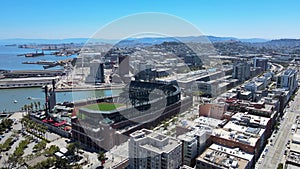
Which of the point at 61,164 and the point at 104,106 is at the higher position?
the point at 104,106

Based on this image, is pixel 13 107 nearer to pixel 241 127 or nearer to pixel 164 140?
pixel 164 140

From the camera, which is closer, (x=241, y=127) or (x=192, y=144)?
(x=192, y=144)

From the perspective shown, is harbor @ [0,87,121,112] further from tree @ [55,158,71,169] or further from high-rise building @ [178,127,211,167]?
high-rise building @ [178,127,211,167]

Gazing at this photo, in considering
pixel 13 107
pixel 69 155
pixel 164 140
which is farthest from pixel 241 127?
pixel 13 107

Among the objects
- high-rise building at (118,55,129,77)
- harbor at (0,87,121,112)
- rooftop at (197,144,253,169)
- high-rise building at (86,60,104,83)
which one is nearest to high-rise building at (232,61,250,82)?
high-rise building at (118,55,129,77)

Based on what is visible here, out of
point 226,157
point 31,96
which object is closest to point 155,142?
point 226,157

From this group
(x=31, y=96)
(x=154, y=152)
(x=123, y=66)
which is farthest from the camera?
(x=123, y=66)

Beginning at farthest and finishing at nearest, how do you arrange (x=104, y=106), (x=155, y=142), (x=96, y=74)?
1. (x=96, y=74)
2. (x=104, y=106)
3. (x=155, y=142)

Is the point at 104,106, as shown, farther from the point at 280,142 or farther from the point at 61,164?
the point at 280,142
